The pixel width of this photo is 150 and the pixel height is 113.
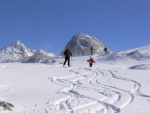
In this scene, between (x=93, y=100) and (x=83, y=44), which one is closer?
(x=93, y=100)

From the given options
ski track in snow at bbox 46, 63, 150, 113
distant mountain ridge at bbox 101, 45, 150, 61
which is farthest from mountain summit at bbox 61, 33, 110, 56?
ski track in snow at bbox 46, 63, 150, 113

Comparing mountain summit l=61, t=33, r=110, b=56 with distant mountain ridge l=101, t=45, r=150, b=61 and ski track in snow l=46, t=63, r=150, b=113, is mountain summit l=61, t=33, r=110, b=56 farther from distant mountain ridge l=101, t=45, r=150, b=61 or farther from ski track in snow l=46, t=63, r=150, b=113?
ski track in snow l=46, t=63, r=150, b=113

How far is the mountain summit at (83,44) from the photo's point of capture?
341ft

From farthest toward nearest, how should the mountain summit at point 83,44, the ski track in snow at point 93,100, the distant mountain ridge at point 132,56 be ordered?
the mountain summit at point 83,44
the distant mountain ridge at point 132,56
the ski track in snow at point 93,100

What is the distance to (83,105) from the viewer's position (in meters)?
8.01

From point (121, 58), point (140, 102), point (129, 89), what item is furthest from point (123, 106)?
point (121, 58)

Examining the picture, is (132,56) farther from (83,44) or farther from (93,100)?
(83,44)

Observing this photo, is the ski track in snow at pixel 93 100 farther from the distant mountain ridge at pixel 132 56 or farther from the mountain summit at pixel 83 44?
the mountain summit at pixel 83 44

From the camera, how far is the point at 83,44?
106 m

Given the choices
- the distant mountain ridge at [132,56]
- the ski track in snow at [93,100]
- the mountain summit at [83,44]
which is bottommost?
the ski track in snow at [93,100]

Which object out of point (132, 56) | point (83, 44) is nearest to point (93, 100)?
point (132, 56)

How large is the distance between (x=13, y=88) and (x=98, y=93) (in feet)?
10.8

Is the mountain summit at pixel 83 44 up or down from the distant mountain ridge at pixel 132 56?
up

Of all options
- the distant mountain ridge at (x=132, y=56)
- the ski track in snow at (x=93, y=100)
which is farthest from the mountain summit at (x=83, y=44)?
the ski track in snow at (x=93, y=100)
